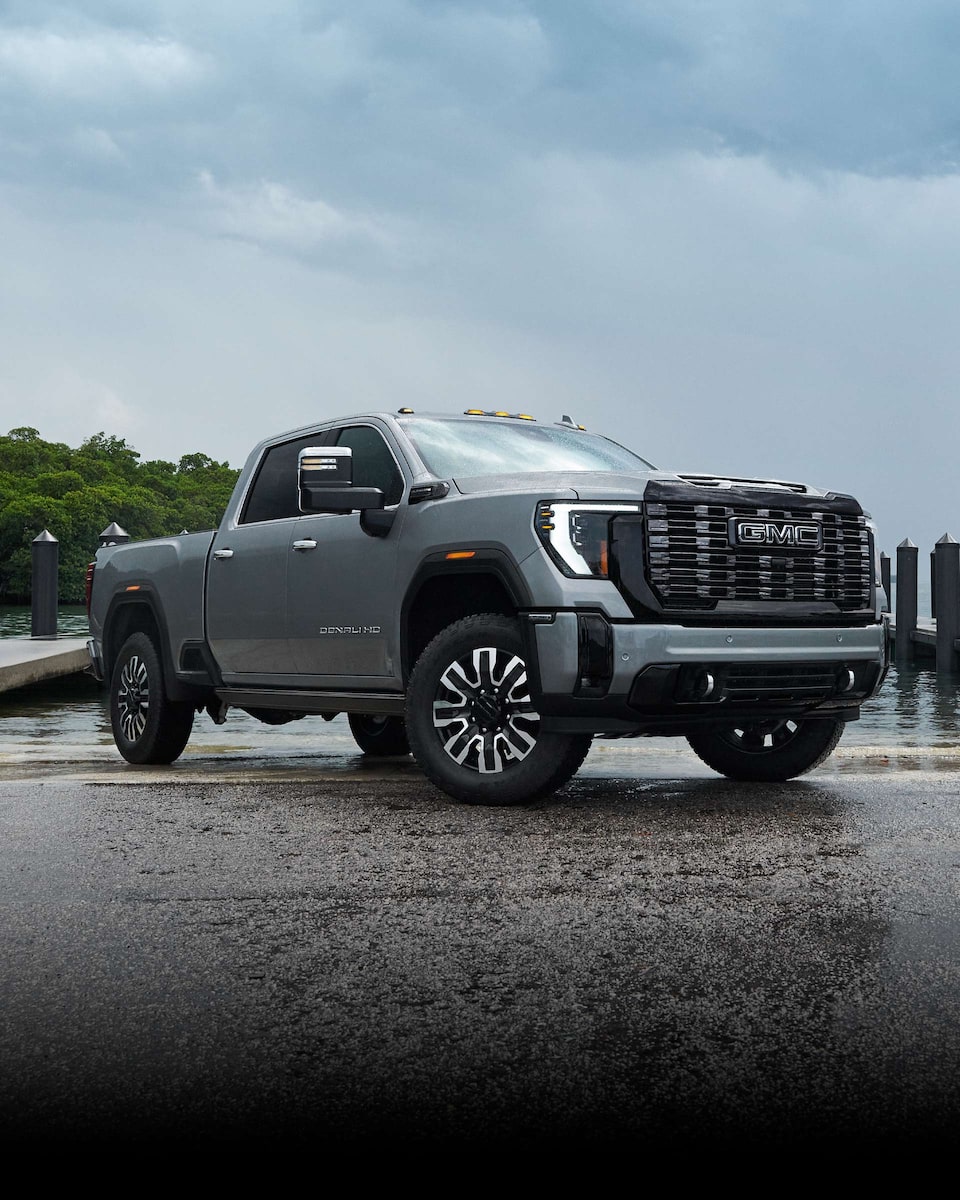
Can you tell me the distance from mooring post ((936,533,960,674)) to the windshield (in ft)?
48.1

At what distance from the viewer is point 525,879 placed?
5.41 m

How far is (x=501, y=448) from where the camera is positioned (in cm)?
838

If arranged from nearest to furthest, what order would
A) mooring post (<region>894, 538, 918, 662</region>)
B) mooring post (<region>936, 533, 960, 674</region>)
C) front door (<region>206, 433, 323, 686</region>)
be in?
front door (<region>206, 433, 323, 686</region>) → mooring post (<region>936, 533, 960, 674</region>) → mooring post (<region>894, 538, 918, 662</region>)

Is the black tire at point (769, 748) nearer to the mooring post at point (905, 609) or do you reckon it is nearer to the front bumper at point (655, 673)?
the front bumper at point (655, 673)

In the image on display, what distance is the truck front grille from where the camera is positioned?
6.90m

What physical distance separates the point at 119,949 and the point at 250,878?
104 centimetres

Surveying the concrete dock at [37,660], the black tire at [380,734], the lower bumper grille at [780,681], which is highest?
the lower bumper grille at [780,681]

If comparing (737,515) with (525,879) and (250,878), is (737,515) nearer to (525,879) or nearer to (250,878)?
(525,879)

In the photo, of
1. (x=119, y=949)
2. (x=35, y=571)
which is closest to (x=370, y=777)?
(x=119, y=949)

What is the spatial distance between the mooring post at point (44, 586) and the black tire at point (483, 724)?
14675 millimetres

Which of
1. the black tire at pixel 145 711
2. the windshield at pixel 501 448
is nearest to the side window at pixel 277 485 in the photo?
the windshield at pixel 501 448

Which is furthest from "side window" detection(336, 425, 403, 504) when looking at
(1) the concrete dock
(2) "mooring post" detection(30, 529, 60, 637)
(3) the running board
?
(2) "mooring post" detection(30, 529, 60, 637)

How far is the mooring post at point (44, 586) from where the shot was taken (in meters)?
20.8

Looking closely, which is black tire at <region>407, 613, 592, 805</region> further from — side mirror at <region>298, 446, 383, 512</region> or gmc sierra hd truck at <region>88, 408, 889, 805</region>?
side mirror at <region>298, 446, 383, 512</region>
